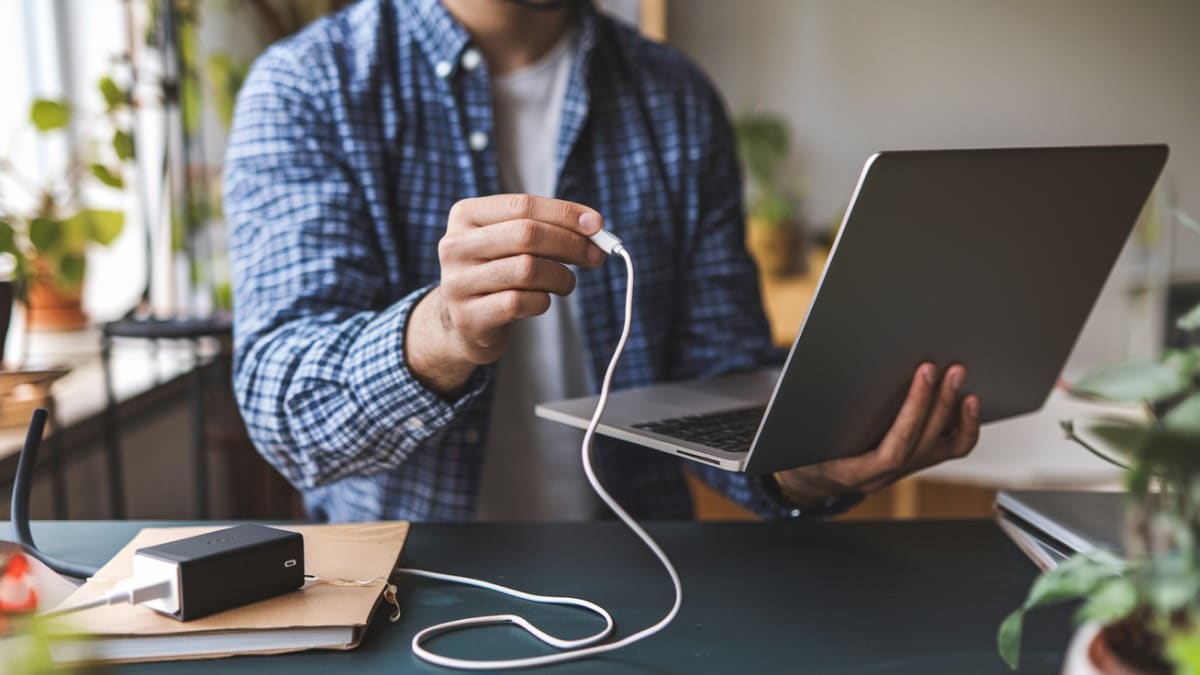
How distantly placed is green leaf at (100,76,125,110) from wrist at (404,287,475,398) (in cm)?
105

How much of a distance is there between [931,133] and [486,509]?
2.22 metres

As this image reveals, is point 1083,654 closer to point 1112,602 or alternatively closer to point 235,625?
point 1112,602

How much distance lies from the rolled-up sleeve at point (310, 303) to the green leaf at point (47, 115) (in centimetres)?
48

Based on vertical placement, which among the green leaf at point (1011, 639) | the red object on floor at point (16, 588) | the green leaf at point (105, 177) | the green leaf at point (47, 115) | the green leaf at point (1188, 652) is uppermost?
the green leaf at point (47, 115)

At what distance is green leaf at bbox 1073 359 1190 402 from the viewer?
38 cm

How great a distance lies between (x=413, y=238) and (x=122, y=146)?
0.72m

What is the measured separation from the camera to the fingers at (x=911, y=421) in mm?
776

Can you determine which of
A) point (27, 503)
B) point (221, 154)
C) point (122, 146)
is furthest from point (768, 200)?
point (27, 503)

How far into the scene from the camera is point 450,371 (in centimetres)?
81

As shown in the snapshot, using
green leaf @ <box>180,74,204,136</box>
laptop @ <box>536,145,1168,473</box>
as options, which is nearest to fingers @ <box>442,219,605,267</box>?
laptop @ <box>536,145,1168,473</box>

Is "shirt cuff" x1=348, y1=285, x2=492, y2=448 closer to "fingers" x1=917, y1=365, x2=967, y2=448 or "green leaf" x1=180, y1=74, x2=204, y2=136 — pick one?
"fingers" x1=917, y1=365, x2=967, y2=448

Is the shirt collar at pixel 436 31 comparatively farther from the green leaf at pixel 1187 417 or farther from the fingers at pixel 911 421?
the green leaf at pixel 1187 417

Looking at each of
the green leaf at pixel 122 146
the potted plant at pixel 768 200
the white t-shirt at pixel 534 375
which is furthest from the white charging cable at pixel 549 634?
the potted plant at pixel 768 200

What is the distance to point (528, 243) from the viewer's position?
675mm
